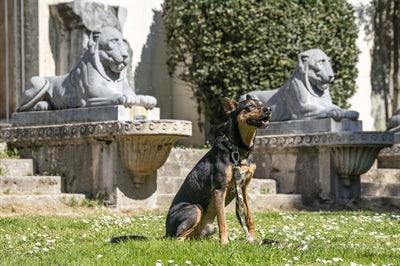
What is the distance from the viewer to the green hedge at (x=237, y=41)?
16359mm

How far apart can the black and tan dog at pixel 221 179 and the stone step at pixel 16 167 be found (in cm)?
504

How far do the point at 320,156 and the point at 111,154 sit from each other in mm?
3486

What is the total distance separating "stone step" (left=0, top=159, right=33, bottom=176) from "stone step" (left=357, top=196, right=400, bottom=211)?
15.6ft

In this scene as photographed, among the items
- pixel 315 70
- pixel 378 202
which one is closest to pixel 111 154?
pixel 315 70

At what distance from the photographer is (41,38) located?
15.1 m

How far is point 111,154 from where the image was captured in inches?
440

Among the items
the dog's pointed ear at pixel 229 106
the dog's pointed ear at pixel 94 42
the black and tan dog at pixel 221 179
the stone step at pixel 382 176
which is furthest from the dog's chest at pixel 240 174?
the stone step at pixel 382 176

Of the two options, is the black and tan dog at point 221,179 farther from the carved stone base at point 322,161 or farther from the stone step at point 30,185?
the carved stone base at point 322,161

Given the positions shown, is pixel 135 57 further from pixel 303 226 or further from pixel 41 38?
pixel 303 226

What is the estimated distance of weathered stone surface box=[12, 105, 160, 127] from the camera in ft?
36.4

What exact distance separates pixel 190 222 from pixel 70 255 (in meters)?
0.98

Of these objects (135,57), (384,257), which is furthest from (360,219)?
(135,57)

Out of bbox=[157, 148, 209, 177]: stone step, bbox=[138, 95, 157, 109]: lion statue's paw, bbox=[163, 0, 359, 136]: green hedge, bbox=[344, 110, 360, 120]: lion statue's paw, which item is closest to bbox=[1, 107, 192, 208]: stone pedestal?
bbox=[138, 95, 157, 109]: lion statue's paw

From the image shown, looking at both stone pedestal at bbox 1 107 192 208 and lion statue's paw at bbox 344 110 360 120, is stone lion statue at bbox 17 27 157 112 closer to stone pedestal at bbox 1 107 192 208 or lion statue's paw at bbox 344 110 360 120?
stone pedestal at bbox 1 107 192 208
